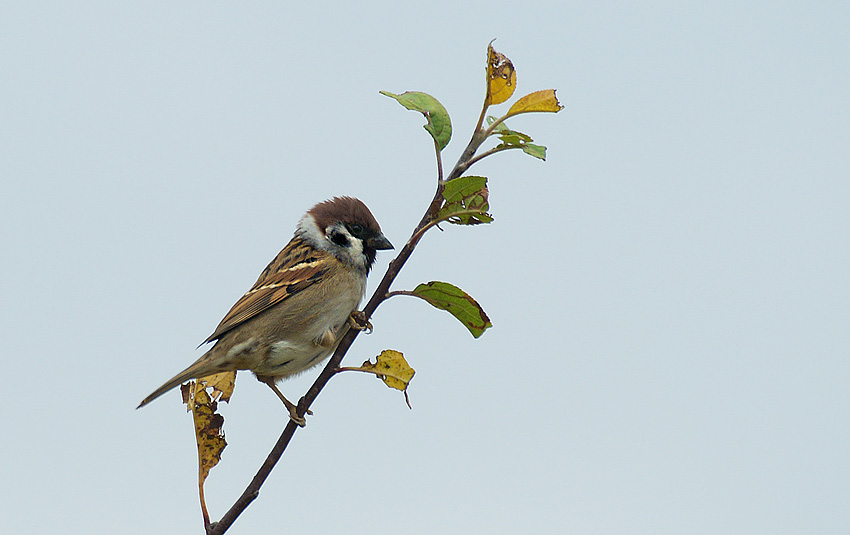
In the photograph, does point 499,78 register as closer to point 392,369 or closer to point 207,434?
point 392,369

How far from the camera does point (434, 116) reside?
2.36 metres

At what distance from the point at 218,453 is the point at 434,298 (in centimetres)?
83

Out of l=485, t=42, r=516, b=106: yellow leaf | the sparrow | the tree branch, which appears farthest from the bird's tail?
l=485, t=42, r=516, b=106: yellow leaf

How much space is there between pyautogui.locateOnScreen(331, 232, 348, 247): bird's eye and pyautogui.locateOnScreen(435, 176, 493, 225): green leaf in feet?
7.40

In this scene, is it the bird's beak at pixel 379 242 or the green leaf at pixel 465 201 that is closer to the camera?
the green leaf at pixel 465 201

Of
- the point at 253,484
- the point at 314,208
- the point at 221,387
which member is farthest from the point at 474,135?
the point at 314,208

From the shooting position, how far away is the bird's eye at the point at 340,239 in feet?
14.8

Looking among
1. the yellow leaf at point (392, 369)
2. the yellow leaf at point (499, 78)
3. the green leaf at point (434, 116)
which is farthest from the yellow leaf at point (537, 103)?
the yellow leaf at point (392, 369)

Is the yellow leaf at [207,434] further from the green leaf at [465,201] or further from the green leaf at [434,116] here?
the green leaf at [434,116]

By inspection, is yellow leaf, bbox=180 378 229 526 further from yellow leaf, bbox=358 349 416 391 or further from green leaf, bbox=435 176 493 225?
green leaf, bbox=435 176 493 225

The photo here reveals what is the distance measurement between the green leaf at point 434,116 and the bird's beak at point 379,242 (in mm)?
2057

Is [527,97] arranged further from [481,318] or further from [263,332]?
[263,332]

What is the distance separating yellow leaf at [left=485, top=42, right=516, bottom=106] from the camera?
92.2 inches

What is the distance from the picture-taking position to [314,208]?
4.74m
